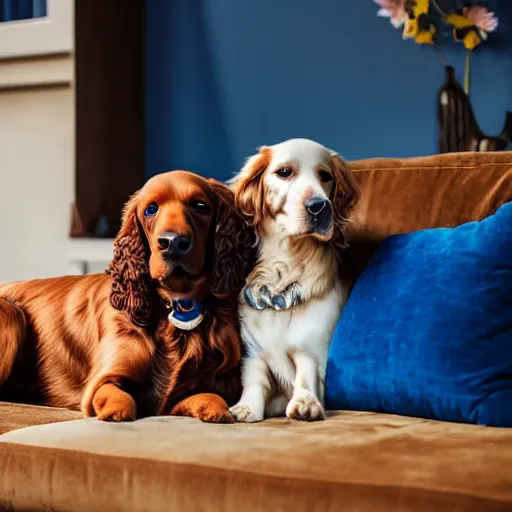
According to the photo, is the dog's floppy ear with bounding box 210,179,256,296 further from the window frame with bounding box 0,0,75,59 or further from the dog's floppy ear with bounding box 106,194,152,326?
the window frame with bounding box 0,0,75,59

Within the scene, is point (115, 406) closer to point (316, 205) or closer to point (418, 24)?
point (316, 205)

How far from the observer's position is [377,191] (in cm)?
197

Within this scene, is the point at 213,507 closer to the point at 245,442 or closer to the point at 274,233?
the point at 245,442

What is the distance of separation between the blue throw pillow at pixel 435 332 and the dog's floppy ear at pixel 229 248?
0.75 ft

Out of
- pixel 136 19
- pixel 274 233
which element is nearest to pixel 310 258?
pixel 274 233

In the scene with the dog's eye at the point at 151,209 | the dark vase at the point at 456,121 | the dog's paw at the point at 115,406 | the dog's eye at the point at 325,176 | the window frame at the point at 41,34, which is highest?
the window frame at the point at 41,34

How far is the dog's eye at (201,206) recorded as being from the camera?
1687mm

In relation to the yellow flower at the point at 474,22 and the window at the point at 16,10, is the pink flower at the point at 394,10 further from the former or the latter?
the window at the point at 16,10

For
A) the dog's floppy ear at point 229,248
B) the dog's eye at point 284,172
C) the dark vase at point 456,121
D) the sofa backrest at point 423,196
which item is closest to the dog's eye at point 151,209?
the dog's floppy ear at point 229,248

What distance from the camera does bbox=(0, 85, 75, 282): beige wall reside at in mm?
3203

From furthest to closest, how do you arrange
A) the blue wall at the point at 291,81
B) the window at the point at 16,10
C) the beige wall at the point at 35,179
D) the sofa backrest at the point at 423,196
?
the window at the point at 16,10 < the beige wall at the point at 35,179 < the blue wall at the point at 291,81 < the sofa backrest at the point at 423,196

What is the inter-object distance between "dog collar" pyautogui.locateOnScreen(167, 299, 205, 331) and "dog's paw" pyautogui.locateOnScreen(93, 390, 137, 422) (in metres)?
0.18

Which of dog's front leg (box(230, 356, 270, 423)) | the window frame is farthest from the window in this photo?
dog's front leg (box(230, 356, 270, 423))

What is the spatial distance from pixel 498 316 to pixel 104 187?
1878 millimetres
